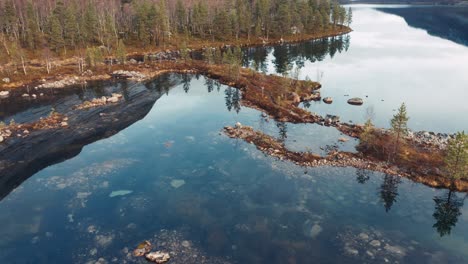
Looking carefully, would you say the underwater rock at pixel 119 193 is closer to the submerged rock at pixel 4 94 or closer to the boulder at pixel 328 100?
the boulder at pixel 328 100

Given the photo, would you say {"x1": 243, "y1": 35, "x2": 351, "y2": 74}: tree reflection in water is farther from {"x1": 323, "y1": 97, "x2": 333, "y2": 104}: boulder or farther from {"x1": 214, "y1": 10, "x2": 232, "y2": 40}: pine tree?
{"x1": 323, "y1": 97, "x2": 333, "y2": 104}: boulder

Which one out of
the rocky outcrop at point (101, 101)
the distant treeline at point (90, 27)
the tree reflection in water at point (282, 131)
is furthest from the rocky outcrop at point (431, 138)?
the distant treeline at point (90, 27)

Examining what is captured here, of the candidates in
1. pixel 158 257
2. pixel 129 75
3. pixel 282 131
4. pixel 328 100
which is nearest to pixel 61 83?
pixel 129 75

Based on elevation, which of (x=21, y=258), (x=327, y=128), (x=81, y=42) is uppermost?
(x=81, y=42)

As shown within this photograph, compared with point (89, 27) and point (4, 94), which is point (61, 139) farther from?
point (89, 27)

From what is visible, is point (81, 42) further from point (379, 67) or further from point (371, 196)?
point (371, 196)

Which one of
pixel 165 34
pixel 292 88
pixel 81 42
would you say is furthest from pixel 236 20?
pixel 292 88

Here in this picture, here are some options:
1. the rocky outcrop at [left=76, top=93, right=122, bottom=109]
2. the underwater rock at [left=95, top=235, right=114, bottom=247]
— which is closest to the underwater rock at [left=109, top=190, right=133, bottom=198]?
the underwater rock at [left=95, top=235, right=114, bottom=247]
